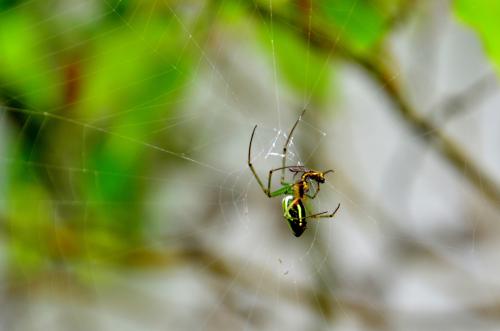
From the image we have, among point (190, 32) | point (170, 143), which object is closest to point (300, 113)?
point (170, 143)

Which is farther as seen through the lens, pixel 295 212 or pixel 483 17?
pixel 295 212

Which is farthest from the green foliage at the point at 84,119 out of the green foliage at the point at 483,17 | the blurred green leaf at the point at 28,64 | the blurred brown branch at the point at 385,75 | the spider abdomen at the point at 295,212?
the green foliage at the point at 483,17

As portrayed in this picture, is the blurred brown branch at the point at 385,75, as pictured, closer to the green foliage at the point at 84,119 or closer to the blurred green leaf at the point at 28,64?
the green foliage at the point at 84,119

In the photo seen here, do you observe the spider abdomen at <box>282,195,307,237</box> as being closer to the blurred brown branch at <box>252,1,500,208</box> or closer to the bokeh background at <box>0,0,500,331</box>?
the bokeh background at <box>0,0,500,331</box>

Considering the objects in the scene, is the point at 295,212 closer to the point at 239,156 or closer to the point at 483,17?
the point at 483,17

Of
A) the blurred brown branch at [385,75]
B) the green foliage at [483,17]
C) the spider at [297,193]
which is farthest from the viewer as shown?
the spider at [297,193]

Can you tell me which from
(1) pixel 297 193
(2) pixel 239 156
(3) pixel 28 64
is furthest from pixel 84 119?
(2) pixel 239 156

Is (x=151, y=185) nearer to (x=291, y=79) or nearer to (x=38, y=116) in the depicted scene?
(x=38, y=116)
